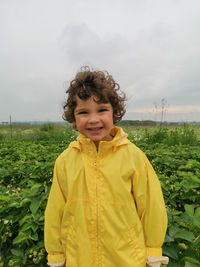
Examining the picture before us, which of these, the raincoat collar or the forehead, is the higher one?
the forehead

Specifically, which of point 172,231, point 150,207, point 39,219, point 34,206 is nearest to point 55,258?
point 39,219

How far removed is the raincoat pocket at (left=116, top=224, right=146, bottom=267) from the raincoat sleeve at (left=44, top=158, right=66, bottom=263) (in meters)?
0.38

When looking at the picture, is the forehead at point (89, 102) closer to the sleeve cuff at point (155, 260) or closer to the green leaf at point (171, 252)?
the sleeve cuff at point (155, 260)

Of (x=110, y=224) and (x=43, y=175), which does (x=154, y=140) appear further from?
(x=110, y=224)

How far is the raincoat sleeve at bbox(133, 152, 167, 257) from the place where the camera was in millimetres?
1132

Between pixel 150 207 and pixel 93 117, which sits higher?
pixel 93 117

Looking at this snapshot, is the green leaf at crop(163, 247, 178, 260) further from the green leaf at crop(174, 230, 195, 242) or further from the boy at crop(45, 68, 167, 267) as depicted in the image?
the boy at crop(45, 68, 167, 267)

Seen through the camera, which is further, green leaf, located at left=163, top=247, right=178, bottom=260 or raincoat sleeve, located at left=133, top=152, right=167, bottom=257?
green leaf, located at left=163, top=247, right=178, bottom=260

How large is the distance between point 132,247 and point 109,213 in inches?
8.7

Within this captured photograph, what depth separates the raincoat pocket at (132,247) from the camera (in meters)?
1.10

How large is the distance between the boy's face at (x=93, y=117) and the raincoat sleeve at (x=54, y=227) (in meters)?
0.39

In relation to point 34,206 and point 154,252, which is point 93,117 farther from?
point 34,206

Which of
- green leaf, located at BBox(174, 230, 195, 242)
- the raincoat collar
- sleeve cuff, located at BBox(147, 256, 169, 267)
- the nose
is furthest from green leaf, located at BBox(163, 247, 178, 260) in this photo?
the nose

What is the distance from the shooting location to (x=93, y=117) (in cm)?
119
